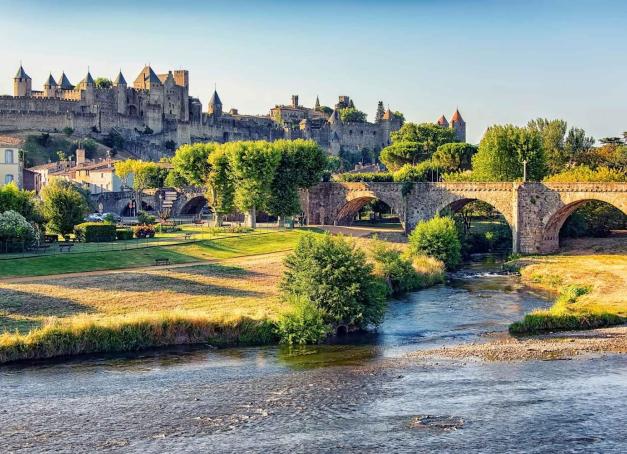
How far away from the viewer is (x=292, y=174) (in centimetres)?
6962

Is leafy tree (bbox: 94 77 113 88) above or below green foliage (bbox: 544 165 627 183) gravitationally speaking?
above

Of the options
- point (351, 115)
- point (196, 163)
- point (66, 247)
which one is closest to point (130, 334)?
point (66, 247)

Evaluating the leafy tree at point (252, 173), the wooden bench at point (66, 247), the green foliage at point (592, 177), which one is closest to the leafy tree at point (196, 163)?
the leafy tree at point (252, 173)

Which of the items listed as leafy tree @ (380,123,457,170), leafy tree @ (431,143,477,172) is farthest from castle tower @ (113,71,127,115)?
leafy tree @ (431,143,477,172)

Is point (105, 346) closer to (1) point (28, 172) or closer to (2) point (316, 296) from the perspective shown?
(2) point (316, 296)

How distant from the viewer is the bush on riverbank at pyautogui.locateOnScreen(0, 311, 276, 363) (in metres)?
32.1

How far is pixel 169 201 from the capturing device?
83.0 metres

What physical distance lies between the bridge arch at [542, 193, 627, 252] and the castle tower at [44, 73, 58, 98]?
90479 millimetres

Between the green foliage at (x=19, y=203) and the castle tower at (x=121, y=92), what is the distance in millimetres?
76981

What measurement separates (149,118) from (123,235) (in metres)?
77.8

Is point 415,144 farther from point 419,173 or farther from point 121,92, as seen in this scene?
point 121,92

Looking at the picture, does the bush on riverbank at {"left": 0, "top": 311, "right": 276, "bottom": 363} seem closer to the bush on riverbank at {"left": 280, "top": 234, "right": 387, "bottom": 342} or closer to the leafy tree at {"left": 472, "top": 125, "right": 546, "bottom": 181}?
the bush on riverbank at {"left": 280, "top": 234, "right": 387, "bottom": 342}

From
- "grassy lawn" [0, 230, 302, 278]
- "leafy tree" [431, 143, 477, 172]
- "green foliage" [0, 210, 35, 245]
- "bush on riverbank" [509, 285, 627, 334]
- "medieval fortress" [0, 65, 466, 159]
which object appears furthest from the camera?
"medieval fortress" [0, 65, 466, 159]

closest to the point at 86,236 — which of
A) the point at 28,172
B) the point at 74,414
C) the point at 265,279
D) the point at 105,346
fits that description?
the point at 265,279
